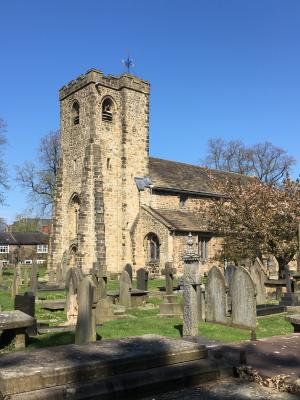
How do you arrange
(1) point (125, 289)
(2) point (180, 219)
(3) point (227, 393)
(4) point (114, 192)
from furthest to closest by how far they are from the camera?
1. (2) point (180, 219)
2. (4) point (114, 192)
3. (1) point (125, 289)
4. (3) point (227, 393)

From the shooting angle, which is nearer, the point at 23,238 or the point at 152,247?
the point at 152,247

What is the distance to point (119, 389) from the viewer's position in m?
4.40

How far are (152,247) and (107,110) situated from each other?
32.5 ft

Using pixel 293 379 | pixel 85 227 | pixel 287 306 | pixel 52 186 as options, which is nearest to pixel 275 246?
pixel 287 306

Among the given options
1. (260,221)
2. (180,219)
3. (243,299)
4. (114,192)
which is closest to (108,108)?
(114,192)

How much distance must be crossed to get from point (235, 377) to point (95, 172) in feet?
77.9

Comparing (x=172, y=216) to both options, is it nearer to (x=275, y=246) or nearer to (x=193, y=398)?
(x=275, y=246)

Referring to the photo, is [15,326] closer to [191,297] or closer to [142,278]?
[191,297]

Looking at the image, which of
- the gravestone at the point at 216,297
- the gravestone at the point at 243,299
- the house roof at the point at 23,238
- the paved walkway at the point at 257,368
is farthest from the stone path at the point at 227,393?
the house roof at the point at 23,238

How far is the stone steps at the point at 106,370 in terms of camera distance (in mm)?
4156

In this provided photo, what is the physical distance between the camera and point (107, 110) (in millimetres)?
30109

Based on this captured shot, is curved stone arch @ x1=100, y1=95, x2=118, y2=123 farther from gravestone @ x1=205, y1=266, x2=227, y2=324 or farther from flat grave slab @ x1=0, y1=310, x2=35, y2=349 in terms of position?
flat grave slab @ x1=0, y1=310, x2=35, y2=349

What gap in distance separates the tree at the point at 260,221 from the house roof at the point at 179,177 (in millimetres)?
6580

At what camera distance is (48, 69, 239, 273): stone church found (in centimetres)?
2809
